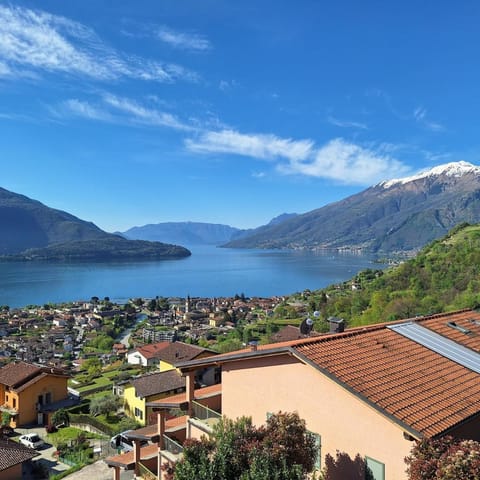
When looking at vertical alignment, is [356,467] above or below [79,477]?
above

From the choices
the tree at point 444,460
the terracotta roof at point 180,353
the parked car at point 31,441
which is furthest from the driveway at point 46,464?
the tree at point 444,460

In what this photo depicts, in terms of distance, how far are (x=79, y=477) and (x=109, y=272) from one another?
167123 millimetres

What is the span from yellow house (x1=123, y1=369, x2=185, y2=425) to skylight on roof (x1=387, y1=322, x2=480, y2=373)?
13782 mm

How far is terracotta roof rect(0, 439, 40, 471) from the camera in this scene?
14.5 m

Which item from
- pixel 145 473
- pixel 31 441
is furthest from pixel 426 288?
pixel 145 473

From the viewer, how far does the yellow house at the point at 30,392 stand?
75.3 feet

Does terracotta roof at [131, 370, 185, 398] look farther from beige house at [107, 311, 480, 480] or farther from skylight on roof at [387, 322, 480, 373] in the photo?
skylight on roof at [387, 322, 480, 373]

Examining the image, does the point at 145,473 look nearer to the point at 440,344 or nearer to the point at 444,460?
the point at 440,344

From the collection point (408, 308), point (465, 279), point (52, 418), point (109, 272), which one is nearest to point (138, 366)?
point (52, 418)

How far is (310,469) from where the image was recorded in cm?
567

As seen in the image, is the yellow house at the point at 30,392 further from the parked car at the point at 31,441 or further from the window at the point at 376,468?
the window at the point at 376,468

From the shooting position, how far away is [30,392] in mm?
23125

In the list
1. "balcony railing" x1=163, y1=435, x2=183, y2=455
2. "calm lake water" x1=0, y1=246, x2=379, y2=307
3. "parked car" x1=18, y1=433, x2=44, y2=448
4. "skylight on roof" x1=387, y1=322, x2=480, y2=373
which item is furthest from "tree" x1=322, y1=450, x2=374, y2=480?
"calm lake water" x1=0, y1=246, x2=379, y2=307

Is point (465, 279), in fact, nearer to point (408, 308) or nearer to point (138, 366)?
point (408, 308)
